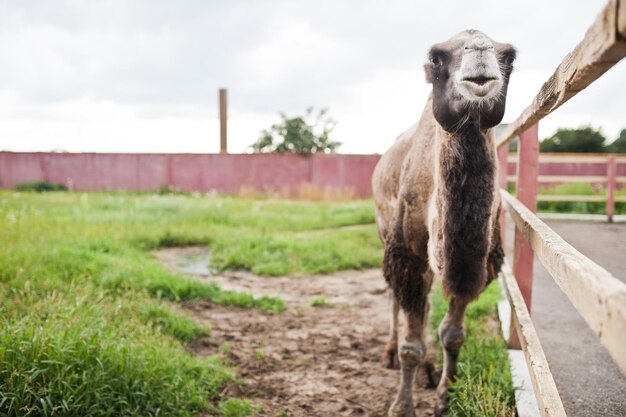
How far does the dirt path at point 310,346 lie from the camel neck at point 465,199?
1418 mm

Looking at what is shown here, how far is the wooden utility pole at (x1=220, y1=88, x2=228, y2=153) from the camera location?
28.0 meters

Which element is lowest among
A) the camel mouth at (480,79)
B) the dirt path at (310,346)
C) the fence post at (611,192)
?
the dirt path at (310,346)

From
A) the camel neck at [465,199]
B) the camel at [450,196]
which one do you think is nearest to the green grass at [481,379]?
the camel at [450,196]

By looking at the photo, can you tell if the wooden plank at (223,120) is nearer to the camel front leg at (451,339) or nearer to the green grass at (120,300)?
the green grass at (120,300)

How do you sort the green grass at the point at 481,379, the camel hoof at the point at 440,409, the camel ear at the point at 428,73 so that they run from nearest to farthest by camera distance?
1. the camel ear at the point at 428,73
2. the green grass at the point at 481,379
3. the camel hoof at the point at 440,409

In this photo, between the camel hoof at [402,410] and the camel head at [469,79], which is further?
the camel hoof at [402,410]

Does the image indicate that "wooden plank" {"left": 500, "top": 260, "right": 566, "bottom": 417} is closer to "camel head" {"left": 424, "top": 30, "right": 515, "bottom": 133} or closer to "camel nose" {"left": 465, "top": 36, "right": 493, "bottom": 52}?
"camel head" {"left": 424, "top": 30, "right": 515, "bottom": 133}

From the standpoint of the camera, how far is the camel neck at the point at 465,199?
2.55 m

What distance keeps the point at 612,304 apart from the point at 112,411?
2.81 m

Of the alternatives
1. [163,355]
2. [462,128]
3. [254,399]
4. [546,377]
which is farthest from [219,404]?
[462,128]

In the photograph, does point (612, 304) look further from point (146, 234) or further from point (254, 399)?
point (146, 234)

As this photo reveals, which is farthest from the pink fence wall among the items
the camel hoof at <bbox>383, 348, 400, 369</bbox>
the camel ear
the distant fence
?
the camel ear

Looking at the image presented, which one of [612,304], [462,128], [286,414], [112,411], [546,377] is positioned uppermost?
[462,128]

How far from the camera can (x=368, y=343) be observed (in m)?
4.89
